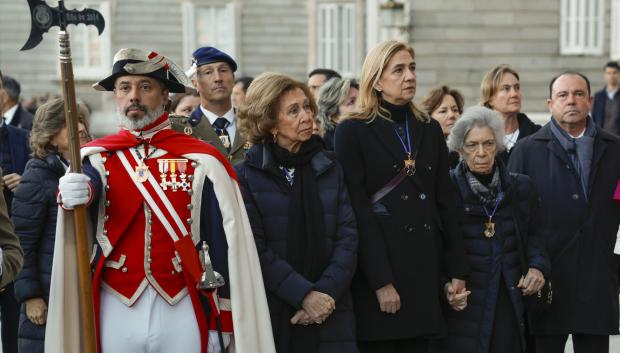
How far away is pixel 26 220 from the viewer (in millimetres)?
5582

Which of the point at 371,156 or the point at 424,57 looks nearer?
the point at 371,156

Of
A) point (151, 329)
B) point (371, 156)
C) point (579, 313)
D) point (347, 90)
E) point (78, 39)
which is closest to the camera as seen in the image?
point (151, 329)

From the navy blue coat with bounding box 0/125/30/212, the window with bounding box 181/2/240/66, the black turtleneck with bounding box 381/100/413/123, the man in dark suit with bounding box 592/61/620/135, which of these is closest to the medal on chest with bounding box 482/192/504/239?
the black turtleneck with bounding box 381/100/413/123

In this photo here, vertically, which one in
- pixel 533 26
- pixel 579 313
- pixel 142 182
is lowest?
pixel 579 313

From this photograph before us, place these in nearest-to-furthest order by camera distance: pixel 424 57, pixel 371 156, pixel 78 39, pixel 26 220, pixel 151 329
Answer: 1. pixel 151 329
2. pixel 371 156
3. pixel 26 220
4. pixel 424 57
5. pixel 78 39

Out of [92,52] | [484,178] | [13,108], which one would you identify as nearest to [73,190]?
[484,178]

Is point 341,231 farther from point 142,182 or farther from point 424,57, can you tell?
point 424,57

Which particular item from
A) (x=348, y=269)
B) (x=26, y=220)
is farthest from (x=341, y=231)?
(x=26, y=220)

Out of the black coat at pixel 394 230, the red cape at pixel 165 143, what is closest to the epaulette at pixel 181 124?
the black coat at pixel 394 230

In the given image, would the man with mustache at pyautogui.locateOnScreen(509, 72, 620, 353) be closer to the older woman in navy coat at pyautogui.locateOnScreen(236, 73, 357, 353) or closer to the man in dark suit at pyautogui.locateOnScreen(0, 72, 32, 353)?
the older woman in navy coat at pyautogui.locateOnScreen(236, 73, 357, 353)

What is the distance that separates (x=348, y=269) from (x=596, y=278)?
2044 millimetres

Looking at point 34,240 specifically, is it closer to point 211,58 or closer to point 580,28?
point 211,58

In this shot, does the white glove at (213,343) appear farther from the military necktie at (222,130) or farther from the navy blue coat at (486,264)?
the military necktie at (222,130)

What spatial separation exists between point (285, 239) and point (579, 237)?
2.17m
